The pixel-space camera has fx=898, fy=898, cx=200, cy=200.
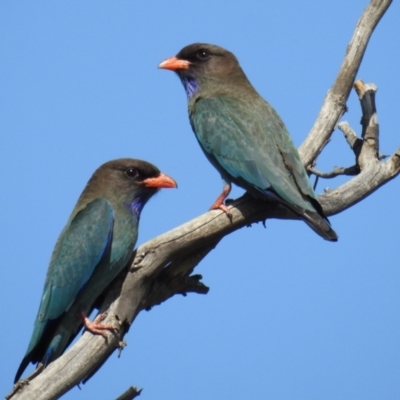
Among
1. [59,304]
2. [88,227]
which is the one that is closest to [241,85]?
[88,227]

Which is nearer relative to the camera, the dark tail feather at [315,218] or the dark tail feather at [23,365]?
the dark tail feather at [315,218]

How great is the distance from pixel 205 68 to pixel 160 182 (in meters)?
1.53

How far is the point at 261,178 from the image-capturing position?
7086mm

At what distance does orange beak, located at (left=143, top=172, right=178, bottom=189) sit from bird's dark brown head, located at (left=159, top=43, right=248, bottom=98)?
1213mm

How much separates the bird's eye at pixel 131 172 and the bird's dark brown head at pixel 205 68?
1216mm

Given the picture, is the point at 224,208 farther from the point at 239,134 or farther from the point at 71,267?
the point at 71,267

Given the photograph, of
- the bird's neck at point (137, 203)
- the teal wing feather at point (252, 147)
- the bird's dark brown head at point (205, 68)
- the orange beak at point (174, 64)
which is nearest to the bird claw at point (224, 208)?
the teal wing feather at point (252, 147)

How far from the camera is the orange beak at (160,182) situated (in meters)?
7.51

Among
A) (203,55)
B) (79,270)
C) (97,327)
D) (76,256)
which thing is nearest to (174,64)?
(203,55)

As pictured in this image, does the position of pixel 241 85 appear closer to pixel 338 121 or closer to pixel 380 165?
Result: pixel 338 121

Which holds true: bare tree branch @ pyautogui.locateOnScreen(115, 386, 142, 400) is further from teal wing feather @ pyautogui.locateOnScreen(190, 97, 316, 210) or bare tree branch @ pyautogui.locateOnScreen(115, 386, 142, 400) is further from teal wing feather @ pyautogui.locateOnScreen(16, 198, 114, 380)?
teal wing feather @ pyautogui.locateOnScreen(190, 97, 316, 210)

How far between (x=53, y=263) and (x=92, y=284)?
17.3 inches

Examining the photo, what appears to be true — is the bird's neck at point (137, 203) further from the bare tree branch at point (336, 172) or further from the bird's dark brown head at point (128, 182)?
the bare tree branch at point (336, 172)

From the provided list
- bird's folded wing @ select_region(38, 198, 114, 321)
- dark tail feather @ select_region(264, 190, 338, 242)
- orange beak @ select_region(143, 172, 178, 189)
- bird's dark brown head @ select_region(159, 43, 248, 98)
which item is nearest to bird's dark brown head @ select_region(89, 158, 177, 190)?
orange beak @ select_region(143, 172, 178, 189)
